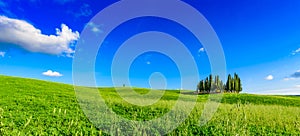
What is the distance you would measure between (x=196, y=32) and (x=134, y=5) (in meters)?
3.50

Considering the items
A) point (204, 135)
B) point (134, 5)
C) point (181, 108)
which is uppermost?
point (134, 5)

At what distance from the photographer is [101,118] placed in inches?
538

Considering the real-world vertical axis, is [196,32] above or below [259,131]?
above

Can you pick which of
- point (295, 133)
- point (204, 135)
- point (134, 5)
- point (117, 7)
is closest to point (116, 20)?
point (117, 7)

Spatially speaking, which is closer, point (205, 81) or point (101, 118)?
point (101, 118)

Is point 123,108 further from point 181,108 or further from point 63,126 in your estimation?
point 63,126

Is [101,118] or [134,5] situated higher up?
[134,5]

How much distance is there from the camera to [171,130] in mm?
12195

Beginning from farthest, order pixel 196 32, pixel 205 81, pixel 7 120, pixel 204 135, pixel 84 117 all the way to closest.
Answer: pixel 205 81 < pixel 84 117 < pixel 7 120 < pixel 204 135 < pixel 196 32

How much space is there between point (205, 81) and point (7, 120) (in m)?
74.6

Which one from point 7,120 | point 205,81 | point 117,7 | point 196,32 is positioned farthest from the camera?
point 205,81

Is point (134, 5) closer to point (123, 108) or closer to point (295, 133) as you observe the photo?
point (123, 108)

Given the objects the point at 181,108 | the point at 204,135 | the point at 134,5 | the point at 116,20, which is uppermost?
the point at 134,5

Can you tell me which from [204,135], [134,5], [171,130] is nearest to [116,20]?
[134,5]
